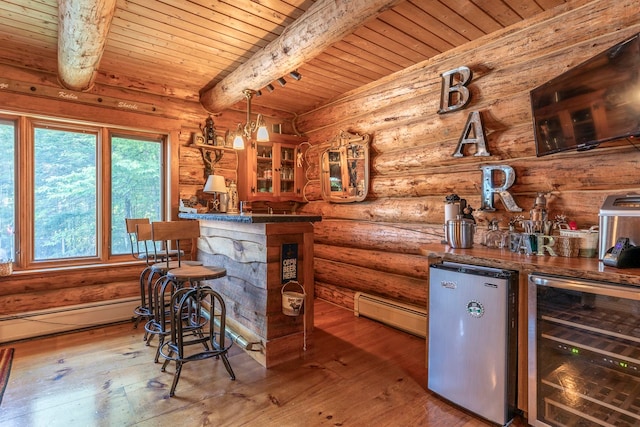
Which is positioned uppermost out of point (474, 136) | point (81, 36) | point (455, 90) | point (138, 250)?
point (81, 36)

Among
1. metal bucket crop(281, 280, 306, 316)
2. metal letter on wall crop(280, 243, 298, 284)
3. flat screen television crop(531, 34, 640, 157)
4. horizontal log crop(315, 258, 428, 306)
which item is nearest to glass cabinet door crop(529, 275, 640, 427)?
flat screen television crop(531, 34, 640, 157)

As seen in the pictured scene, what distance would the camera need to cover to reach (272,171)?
4.84 meters

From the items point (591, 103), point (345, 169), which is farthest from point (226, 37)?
point (591, 103)

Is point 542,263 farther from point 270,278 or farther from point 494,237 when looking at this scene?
point 270,278

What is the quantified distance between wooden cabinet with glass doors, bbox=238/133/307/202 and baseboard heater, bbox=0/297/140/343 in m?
1.93

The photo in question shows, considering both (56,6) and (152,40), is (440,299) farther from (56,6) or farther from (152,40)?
(56,6)

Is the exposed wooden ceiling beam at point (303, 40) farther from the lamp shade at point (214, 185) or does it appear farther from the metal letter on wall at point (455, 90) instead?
the metal letter on wall at point (455, 90)

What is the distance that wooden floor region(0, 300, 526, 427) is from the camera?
2.07 m

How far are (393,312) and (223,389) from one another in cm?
186

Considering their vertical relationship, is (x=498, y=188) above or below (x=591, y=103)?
below

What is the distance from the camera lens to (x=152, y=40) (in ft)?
9.98

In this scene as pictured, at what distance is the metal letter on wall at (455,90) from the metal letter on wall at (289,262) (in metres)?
1.83

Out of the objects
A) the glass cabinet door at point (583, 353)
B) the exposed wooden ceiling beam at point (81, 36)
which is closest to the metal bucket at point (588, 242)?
the glass cabinet door at point (583, 353)

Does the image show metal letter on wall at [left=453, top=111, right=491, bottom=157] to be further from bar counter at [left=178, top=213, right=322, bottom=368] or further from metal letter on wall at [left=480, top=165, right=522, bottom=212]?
bar counter at [left=178, top=213, right=322, bottom=368]
